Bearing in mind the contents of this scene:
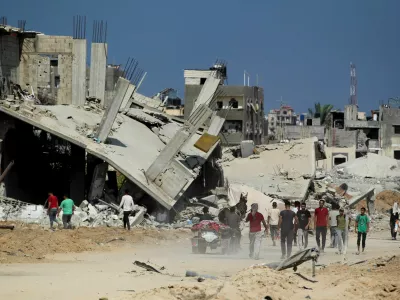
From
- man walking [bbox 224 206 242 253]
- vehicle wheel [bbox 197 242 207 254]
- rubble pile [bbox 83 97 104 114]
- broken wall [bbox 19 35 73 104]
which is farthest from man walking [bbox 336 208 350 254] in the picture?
broken wall [bbox 19 35 73 104]

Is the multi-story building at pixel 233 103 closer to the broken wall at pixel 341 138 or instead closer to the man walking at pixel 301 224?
the broken wall at pixel 341 138

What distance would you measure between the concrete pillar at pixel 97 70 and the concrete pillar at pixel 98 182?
19110 mm

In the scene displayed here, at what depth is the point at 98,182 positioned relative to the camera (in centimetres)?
3409

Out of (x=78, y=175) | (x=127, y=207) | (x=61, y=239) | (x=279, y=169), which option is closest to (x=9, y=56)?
(x=279, y=169)

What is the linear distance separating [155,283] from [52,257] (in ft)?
19.7

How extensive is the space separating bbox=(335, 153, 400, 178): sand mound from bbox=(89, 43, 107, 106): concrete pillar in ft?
87.9

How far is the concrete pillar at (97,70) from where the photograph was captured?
53094mm

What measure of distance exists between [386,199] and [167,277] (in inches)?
1782

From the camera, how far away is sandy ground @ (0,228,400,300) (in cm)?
1556

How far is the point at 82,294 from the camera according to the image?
50.7 ft

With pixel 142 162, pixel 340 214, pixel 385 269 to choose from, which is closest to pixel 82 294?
pixel 385 269

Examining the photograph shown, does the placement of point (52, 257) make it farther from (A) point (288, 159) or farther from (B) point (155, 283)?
(A) point (288, 159)

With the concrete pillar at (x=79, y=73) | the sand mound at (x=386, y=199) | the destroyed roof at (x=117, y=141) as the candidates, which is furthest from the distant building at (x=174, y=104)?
the destroyed roof at (x=117, y=141)

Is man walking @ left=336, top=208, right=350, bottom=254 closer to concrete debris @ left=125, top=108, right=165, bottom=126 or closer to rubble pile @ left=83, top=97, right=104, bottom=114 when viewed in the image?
rubble pile @ left=83, top=97, right=104, bottom=114
